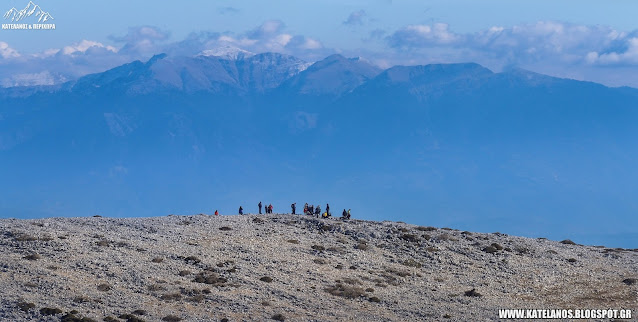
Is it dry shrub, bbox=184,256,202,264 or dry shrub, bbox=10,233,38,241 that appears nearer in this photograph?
dry shrub, bbox=184,256,202,264

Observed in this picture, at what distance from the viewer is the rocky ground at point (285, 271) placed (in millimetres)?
52875

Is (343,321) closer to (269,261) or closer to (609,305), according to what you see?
(269,261)

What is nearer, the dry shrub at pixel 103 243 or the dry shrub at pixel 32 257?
the dry shrub at pixel 32 257

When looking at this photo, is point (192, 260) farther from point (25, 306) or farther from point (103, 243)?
point (25, 306)

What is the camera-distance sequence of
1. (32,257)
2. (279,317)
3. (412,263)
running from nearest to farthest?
1. (279,317)
2. (32,257)
3. (412,263)

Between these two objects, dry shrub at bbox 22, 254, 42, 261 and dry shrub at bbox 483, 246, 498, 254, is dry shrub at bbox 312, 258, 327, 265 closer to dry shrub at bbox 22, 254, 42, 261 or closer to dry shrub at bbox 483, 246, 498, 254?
dry shrub at bbox 483, 246, 498, 254

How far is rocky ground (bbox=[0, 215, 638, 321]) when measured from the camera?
52875 millimetres

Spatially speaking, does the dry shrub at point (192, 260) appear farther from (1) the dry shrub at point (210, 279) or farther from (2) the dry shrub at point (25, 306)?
(2) the dry shrub at point (25, 306)

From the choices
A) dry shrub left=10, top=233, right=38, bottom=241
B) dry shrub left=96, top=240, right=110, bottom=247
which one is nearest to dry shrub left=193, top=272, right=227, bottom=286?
dry shrub left=96, top=240, right=110, bottom=247

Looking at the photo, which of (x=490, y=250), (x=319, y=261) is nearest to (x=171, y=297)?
(x=319, y=261)

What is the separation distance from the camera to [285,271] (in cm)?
6288

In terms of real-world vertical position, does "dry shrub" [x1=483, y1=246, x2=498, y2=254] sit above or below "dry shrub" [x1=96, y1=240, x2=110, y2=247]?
above

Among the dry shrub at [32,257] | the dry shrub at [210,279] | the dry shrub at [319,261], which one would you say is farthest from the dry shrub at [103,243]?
the dry shrub at [319,261]

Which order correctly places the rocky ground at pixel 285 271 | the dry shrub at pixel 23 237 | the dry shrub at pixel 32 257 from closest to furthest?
the rocky ground at pixel 285 271 < the dry shrub at pixel 32 257 < the dry shrub at pixel 23 237
